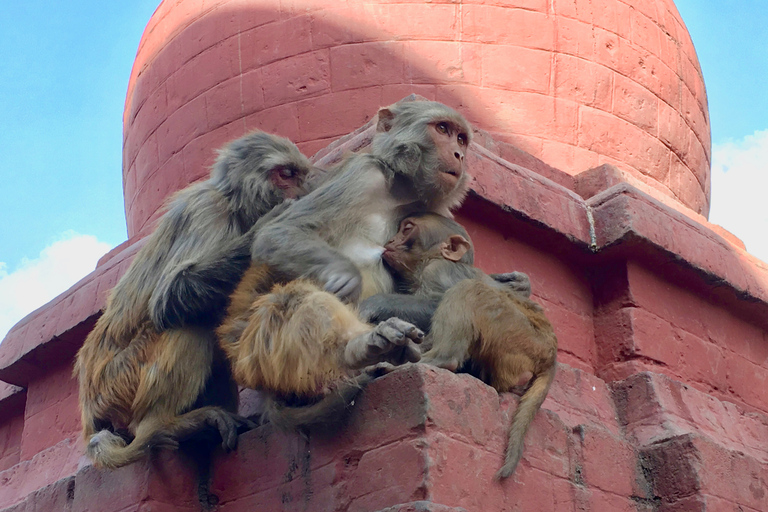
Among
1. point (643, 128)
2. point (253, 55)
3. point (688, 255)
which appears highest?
point (253, 55)

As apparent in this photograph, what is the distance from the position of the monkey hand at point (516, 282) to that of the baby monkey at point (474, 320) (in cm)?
3

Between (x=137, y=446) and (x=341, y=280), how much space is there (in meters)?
1.30

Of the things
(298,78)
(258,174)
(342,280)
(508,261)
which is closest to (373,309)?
(342,280)

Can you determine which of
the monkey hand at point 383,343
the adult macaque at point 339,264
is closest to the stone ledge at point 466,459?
the monkey hand at point 383,343

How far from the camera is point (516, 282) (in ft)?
17.4

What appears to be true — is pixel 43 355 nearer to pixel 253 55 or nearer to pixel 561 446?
pixel 253 55

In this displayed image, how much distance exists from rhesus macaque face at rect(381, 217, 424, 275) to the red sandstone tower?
2.45 feet

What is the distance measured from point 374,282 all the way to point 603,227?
81.9 inches

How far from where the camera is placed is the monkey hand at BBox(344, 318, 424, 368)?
4.30 m

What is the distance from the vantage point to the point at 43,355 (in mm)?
7656

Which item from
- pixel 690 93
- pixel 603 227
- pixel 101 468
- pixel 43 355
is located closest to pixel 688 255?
pixel 603 227

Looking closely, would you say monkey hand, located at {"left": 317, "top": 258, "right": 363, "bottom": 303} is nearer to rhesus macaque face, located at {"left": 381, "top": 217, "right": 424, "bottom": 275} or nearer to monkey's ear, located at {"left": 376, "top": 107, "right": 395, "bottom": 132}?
rhesus macaque face, located at {"left": 381, "top": 217, "right": 424, "bottom": 275}

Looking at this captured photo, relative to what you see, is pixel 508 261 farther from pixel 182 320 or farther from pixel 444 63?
pixel 182 320

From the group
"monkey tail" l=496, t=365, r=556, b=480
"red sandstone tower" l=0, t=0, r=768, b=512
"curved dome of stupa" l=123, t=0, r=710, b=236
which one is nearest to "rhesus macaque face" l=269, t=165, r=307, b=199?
"red sandstone tower" l=0, t=0, r=768, b=512
